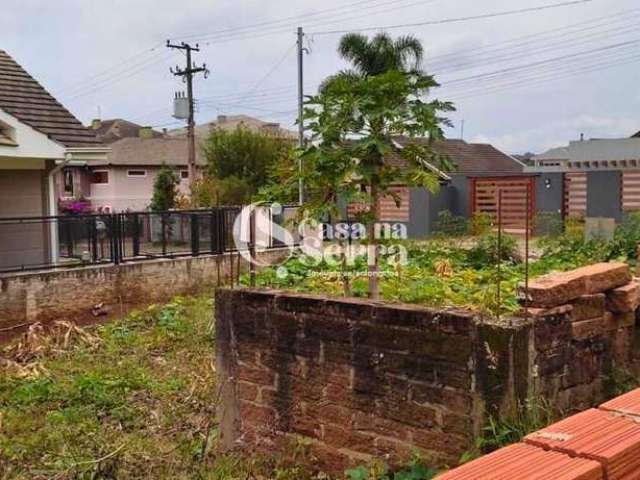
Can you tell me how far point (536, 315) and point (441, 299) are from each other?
4.22 feet

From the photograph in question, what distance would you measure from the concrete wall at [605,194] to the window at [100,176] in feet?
86.3

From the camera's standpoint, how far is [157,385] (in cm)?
772

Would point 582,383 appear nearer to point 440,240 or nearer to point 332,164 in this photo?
point 332,164

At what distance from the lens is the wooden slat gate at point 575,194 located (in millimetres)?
24500

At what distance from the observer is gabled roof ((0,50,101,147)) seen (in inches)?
525

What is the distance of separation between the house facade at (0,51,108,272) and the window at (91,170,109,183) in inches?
991

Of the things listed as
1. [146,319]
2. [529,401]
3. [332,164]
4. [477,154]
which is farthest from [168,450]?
[477,154]

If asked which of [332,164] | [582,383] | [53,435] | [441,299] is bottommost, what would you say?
[53,435]

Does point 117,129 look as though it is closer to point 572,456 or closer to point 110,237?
point 110,237

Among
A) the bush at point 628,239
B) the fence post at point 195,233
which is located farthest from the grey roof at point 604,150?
the fence post at point 195,233

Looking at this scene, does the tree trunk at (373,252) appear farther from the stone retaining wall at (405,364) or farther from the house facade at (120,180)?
the house facade at (120,180)

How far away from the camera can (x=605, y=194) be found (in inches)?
942

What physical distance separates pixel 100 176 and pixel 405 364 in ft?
126

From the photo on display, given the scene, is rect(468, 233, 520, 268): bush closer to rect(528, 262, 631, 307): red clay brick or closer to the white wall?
rect(528, 262, 631, 307): red clay brick
